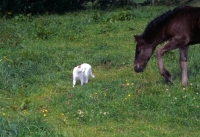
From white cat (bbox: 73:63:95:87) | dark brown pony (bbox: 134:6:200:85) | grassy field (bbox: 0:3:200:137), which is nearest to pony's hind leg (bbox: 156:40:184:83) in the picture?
dark brown pony (bbox: 134:6:200:85)

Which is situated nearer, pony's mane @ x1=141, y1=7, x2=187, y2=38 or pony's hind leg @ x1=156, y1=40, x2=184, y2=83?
pony's hind leg @ x1=156, y1=40, x2=184, y2=83

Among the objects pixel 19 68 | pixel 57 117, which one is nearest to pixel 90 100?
pixel 57 117

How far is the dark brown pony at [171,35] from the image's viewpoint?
30.7 feet

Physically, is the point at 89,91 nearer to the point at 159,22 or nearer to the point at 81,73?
the point at 81,73

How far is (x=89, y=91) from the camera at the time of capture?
357 inches

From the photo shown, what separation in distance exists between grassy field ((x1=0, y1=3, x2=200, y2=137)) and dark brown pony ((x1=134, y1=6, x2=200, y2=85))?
337 millimetres

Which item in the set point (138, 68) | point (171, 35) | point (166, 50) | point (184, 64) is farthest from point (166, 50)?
point (138, 68)

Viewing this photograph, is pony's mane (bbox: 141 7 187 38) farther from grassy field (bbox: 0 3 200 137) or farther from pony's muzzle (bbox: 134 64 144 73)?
grassy field (bbox: 0 3 200 137)

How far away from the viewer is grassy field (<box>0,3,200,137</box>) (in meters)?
7.36

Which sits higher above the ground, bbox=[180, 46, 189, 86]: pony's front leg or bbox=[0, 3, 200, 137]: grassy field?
bbox=[180, 46, 189, 86]: pony's front leg

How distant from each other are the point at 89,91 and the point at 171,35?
176 cm

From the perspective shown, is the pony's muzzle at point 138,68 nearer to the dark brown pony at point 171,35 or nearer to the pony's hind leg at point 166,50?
the dark brown pony at point 171,35

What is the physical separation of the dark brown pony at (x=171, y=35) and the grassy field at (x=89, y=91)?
0.34 m

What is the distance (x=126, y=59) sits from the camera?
12.0m
